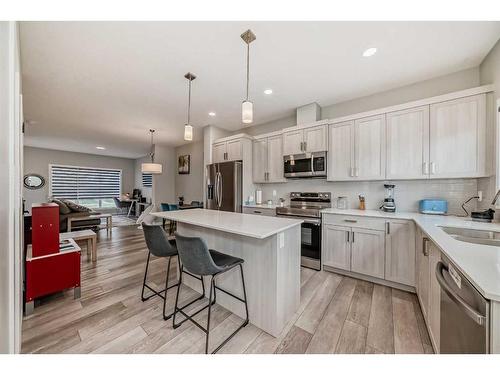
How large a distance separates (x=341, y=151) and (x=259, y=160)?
162 cm

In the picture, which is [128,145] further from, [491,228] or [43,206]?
[491,228]

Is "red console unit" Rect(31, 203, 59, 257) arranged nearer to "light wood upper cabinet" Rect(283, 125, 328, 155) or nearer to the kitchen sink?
"light wood upper cabinet" Rect(283, 125, 328, 155)

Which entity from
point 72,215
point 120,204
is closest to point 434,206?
point 72,215

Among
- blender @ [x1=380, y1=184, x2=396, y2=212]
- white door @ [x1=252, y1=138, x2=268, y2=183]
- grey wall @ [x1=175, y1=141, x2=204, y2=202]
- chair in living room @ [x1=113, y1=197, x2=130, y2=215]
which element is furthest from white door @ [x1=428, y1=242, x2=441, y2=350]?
chair in living room @ [x1=113, y1=197, x2=130, y2=215]

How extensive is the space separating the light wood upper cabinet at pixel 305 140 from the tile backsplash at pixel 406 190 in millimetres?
620

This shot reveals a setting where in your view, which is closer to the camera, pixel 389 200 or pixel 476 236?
pixel 476 236

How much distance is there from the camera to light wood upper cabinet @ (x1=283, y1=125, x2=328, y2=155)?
3174 millimetres

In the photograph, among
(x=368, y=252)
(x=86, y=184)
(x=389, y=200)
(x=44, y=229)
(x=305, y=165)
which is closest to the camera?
(x=44, y=229)

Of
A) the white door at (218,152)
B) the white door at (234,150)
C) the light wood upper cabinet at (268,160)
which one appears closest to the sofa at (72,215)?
the white door at (218,152)

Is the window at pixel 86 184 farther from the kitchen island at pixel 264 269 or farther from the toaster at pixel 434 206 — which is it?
the toaster at pixel 434 206

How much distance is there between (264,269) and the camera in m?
1.70

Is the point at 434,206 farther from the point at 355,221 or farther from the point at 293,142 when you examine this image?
the point at 293,142
